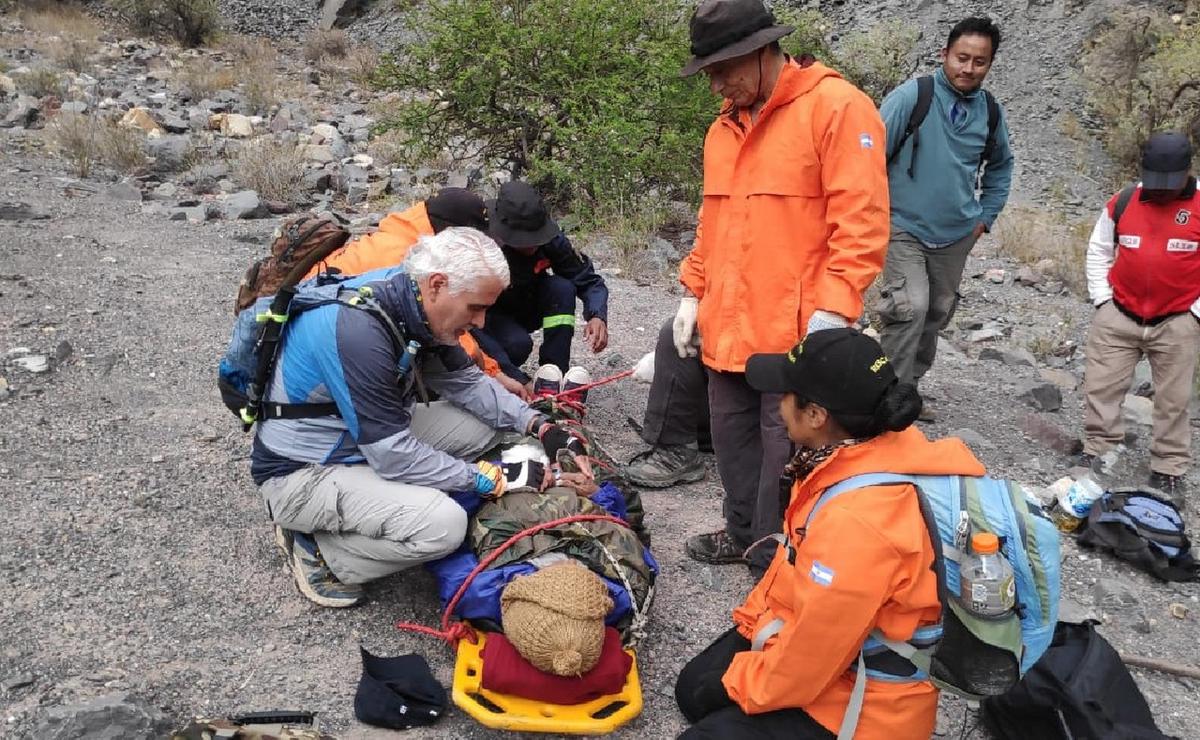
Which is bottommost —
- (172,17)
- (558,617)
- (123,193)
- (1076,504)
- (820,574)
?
(1076,504)

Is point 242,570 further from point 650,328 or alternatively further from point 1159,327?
point 1159,327

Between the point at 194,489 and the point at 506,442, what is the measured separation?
128 cm

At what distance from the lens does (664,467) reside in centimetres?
393

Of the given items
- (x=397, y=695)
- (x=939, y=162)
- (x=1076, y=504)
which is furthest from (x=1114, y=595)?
(x=397, y=695)

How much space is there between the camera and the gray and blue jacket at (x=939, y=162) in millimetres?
4109

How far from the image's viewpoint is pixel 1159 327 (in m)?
4.31

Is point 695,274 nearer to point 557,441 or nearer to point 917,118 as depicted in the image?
point 557,441

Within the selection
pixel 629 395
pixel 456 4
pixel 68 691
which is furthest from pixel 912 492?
pixel 456 4

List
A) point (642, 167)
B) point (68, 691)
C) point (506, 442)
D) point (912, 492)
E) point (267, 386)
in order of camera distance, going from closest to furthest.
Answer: point (912, 492)
point (68, 691)
point (267, 386)
point (506, 442)
point (642, 167)

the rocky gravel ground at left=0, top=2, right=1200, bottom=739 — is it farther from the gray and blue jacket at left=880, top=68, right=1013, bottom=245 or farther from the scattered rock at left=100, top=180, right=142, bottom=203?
the gray and blue jacket at left=880, top=68, right=1013, bottom=245

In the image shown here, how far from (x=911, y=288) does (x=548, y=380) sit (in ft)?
5.93

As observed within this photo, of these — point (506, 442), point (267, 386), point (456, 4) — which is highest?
point (456, 4)

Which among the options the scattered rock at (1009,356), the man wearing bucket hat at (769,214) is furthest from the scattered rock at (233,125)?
the man wearing bucket hat at (769,214)

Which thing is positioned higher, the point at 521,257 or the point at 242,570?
the point at 521,257
